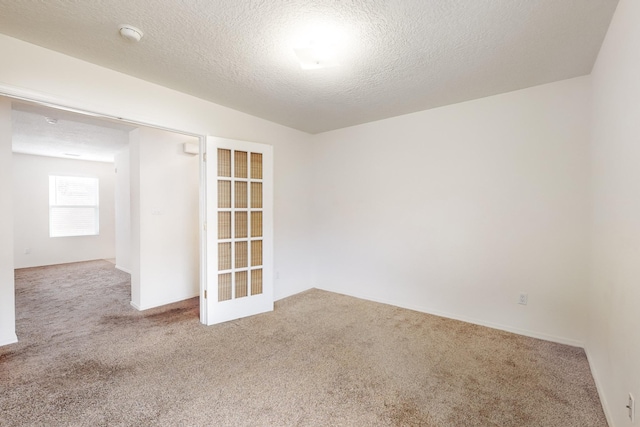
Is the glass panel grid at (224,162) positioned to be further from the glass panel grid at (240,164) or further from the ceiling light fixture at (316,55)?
the ceiling light fixture at (316,55)

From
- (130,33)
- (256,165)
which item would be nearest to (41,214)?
(256,165)

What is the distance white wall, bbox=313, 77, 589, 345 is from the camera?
8.54ft

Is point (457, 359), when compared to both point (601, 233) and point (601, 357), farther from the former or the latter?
point (601, 233)

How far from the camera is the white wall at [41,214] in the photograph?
6020mm

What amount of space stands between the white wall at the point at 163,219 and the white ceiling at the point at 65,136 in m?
0.46

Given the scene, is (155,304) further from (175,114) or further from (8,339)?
(175,114)

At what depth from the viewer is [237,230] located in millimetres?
3355

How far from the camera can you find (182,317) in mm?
3316

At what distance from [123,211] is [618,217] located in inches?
276

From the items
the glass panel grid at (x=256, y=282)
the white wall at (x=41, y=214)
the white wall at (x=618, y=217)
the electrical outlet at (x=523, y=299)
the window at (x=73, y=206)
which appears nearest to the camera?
the white wall at (x=618, y=217)

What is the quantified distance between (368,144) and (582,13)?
8.06 feet

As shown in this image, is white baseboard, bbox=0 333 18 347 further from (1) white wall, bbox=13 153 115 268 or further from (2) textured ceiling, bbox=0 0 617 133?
(1) white wall, bbox=13 153 115 268

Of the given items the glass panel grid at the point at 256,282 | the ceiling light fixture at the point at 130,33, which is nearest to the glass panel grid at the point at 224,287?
the glass panel grid at the point at 256,282

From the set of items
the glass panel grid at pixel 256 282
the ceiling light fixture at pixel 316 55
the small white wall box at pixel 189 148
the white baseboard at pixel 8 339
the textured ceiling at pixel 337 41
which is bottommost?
the white baseboard at pixel 8 339
